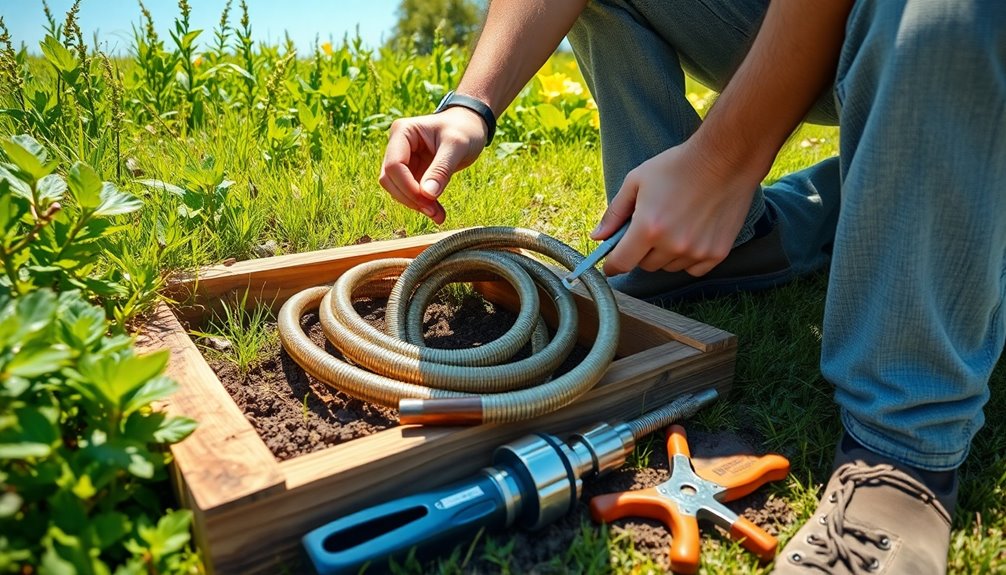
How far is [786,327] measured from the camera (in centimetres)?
201

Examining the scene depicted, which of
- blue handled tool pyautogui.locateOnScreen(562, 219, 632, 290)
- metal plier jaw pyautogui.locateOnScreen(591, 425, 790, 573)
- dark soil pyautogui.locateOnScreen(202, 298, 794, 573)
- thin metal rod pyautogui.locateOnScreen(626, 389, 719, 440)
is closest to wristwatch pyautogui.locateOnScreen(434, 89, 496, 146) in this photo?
blue handled tool pyautogui.locateOnScreen(562, 219, 632, 290)

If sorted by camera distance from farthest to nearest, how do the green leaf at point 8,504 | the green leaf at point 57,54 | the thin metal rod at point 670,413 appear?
the green leaf at point 57,54 → the thin metal rod at point 670,413 → the green leaf at point 8,504

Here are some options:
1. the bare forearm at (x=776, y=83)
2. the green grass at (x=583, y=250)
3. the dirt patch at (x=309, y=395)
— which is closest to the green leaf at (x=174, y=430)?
the dirt patch at (x=309, y=395)

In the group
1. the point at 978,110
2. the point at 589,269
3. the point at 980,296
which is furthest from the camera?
the point at 589,269

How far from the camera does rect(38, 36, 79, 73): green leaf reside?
7.51ft

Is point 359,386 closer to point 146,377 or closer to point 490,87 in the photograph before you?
point 146,377

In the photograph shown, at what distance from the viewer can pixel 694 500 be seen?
132 centimetres

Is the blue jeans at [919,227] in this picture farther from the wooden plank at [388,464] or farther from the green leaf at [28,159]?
the green leaf at [28,159]

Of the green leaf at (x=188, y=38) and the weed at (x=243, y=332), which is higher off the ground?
the green leaf at (x=188, y=38)

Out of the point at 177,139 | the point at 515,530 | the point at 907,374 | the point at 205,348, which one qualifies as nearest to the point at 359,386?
the point at 515,530

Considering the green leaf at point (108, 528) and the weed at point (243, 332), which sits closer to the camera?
the green leaf at point (108, 528)

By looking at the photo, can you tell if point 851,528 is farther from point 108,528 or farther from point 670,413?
point 108,528

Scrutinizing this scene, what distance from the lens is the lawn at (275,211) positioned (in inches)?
45.7

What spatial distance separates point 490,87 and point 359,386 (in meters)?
0.84
